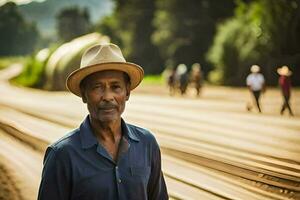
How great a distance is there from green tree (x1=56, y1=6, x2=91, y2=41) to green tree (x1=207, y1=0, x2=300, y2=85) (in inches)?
171

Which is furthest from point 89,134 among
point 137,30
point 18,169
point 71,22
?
point 137,30

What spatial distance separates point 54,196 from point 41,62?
26.3ft

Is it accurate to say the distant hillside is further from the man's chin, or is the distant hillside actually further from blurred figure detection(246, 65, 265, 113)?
the man's chin

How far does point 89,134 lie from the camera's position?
7.36 ft

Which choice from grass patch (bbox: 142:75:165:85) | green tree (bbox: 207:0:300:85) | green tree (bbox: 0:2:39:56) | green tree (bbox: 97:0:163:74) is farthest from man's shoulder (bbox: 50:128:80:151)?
green tree (bbox: 97:0:163:74)

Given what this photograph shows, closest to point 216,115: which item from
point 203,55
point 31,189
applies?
point 31,189

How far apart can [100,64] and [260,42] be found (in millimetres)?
18546

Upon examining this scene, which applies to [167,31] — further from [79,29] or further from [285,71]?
[285,71]

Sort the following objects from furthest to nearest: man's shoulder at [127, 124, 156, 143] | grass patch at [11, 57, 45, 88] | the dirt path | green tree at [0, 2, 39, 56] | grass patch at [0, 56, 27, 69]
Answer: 1. grass patch at [11, 57, 45, 88]
2. grass patch at [0, 56, 27, 69]
3. green tree at [0, 2, 39, 56]
4. the dirt path
5. man's shoulder at [127, 124, 156, 143]

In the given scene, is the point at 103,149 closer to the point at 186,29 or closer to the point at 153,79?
the point at 153,79

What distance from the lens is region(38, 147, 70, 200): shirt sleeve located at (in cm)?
214

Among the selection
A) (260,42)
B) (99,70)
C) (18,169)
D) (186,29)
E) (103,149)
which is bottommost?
(18,169)

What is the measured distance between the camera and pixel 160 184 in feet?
8.23

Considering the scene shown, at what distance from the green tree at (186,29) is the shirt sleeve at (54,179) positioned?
29845 millimetres
